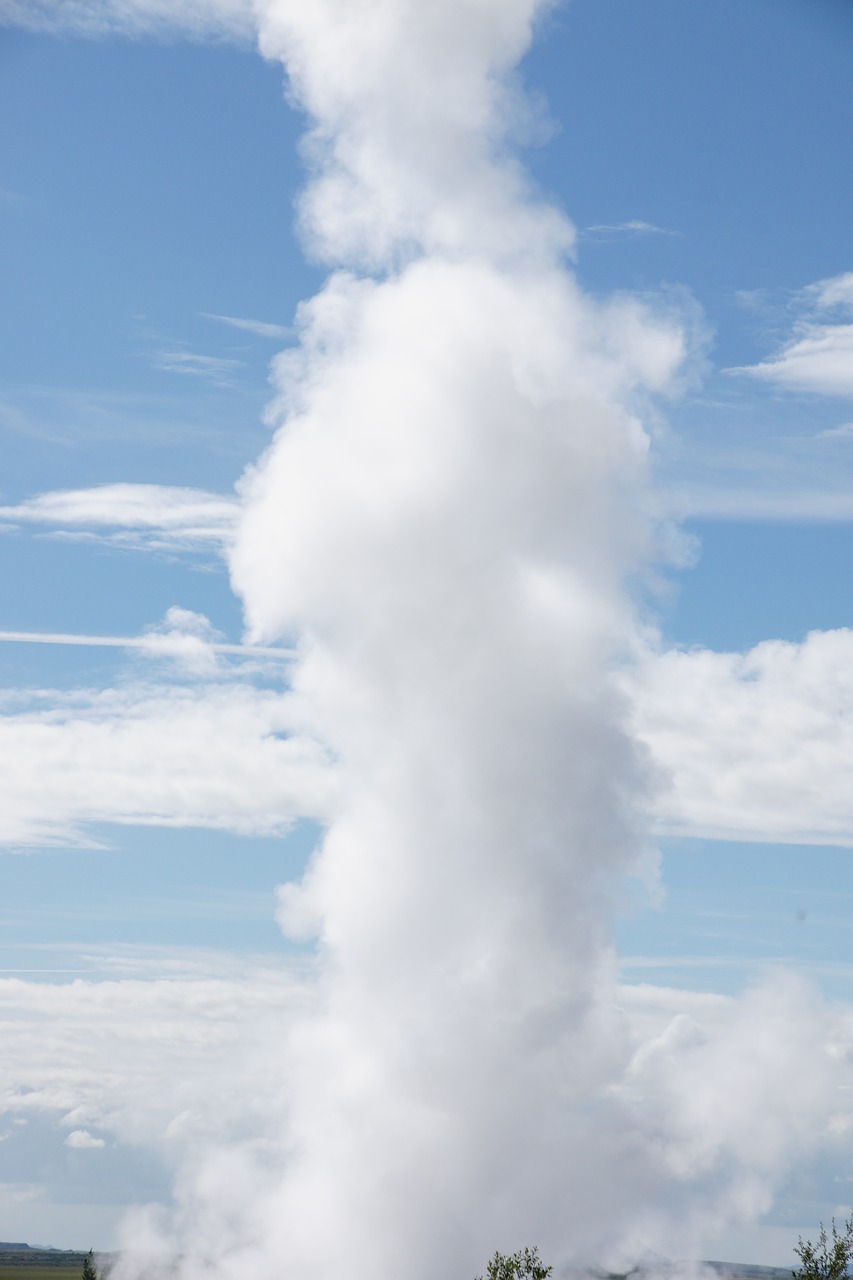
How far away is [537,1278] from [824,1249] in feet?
127

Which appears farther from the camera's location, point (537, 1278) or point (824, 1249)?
point (824, 1249)

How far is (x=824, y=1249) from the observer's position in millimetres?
187375

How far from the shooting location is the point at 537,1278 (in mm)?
174125
